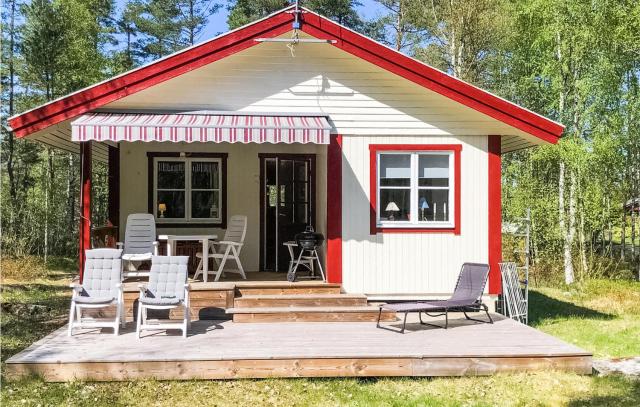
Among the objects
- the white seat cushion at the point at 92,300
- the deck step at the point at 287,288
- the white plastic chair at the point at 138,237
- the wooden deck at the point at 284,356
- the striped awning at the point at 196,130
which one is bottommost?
the wooden deck at the point at 284,356

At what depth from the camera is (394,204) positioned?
31.1 ft

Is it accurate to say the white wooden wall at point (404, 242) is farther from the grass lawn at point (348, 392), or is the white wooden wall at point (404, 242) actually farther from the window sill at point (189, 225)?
the window sill at point (189, 225)

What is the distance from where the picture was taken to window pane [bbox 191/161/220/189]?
11453mm

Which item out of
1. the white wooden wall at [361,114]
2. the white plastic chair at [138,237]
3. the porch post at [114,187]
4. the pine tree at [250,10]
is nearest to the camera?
the white wooden wall at [361,114]

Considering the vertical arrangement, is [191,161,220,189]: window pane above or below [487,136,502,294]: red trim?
above

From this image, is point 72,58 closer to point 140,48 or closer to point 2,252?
point 2,252

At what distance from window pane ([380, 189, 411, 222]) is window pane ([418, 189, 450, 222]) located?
21 centimetres

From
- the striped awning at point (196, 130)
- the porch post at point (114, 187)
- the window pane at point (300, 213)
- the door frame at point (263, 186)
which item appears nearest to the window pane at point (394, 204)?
the striped awning at point (196, 130)

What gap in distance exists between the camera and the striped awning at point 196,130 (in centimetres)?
818

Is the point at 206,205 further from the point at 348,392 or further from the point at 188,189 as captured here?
the point at 348,392

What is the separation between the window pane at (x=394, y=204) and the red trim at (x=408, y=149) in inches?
6.1

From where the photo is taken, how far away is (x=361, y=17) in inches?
1073

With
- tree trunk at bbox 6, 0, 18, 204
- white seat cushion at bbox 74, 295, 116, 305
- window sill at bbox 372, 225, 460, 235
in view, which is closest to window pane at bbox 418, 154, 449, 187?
window sill at bbox 372, 225, 460, 235

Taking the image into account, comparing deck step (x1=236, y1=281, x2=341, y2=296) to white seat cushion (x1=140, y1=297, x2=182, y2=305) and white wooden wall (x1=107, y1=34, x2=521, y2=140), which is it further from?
white wooden wall (x1=107, y1=34, x2=521, y2=140)
